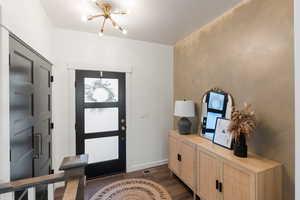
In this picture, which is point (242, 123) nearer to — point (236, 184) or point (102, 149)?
point (236, 184)

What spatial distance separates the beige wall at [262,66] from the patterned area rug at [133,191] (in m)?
1.60

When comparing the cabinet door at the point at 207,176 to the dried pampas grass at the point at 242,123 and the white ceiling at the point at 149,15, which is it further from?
the white ceiling at the point at 149,15

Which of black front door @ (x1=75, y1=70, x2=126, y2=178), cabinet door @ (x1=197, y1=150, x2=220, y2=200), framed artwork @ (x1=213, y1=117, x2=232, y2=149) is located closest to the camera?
cabinet door @ (x1=197, y1=150, x2=220, y2=200)

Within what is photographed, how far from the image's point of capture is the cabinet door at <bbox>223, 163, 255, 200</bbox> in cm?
147

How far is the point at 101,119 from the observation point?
292cm

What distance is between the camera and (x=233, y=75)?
6.86ft

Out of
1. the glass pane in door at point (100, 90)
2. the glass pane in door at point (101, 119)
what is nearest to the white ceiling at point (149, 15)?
the glass pane in door at point (100, 90)

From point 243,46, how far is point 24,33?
252cm

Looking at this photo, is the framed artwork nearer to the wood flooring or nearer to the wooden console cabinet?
the wooden console cabinet

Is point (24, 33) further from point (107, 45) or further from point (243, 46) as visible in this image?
point (243, 46)

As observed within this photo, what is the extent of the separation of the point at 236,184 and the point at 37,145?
2.35m

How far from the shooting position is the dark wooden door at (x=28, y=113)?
1.28 metres

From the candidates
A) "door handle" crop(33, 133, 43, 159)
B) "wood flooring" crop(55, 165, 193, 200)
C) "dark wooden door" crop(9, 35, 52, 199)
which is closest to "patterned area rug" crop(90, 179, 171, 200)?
"wood flooring" crop(55, 165, 193, 200)

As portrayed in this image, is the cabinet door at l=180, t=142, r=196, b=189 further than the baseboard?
No
